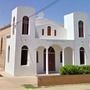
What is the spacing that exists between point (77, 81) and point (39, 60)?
9.03 metres

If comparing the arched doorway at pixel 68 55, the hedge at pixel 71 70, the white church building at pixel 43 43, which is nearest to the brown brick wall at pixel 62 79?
the hedge at pixel 71 70

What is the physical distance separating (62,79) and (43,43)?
8006 millimetres

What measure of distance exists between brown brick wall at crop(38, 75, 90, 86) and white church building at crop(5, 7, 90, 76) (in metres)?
6.45

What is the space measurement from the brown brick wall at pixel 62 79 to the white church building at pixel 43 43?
21.2ft

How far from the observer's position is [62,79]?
1916 centimetres

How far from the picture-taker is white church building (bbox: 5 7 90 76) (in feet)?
82.4

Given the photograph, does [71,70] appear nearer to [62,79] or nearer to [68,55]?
[62,79]

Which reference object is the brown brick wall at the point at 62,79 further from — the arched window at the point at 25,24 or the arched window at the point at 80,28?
the arched window at the point at 80,28

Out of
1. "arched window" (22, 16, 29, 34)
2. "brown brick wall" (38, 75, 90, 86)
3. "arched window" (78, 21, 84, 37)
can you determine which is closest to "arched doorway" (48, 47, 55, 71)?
"arched window" (78, 21, 84, 37)

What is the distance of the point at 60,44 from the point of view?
27.2 m

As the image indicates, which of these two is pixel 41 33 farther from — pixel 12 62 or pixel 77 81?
pixel 77 81

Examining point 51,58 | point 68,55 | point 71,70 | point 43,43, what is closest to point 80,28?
point 68,55

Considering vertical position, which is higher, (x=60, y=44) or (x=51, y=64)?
(x=60, y=44)

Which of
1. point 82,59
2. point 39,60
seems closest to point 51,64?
point 39,60
